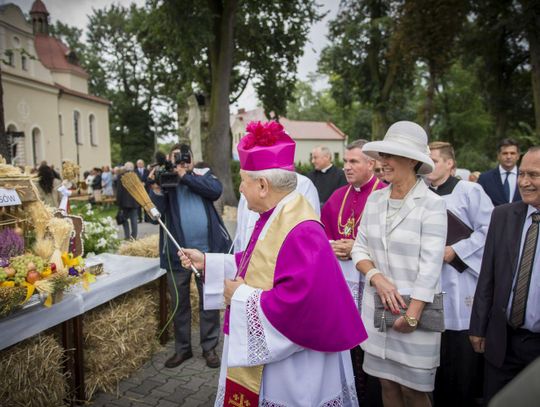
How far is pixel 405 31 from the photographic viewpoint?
62.0ft

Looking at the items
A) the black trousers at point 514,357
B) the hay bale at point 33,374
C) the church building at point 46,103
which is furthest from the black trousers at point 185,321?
the church building at point 46,103

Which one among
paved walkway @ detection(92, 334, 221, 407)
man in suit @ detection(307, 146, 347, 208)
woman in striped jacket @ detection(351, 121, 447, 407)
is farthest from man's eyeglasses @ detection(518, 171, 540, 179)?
man in suit @ detection(307, 146, 347, 208)

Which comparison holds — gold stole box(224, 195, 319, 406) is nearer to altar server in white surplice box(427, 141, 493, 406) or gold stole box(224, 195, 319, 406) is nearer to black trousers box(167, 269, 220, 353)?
altar server in white surplice box(427, 141, 493, 406)

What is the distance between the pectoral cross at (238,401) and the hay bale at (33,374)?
1.81 metres

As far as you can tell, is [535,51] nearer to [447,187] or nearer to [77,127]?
[447,187]

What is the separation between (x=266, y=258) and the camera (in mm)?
2154

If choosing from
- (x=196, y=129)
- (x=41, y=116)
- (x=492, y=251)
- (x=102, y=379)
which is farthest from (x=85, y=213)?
(x=41, y=116)

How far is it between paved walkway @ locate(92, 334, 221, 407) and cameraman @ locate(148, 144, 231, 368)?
0.39 feet

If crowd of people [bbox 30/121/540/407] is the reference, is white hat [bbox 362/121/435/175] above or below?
above

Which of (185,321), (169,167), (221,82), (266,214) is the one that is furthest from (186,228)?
(221,82)

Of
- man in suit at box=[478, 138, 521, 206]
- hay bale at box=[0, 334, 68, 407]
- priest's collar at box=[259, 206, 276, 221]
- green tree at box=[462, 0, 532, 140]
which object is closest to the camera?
priest's collar at box=[259, 206, 276, 221]

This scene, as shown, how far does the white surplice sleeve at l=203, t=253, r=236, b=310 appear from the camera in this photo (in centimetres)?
267

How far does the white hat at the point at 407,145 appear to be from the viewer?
8.55 ft

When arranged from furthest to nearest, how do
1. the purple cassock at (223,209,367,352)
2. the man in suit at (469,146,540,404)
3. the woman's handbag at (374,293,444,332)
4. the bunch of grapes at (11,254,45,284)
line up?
the bunch of grapes at (11,254,45,284) < the woman's handbag at (374,293,444,332) < the man in suit at (469,146,540,404) < the purple cassock at (223,209,367,352)
